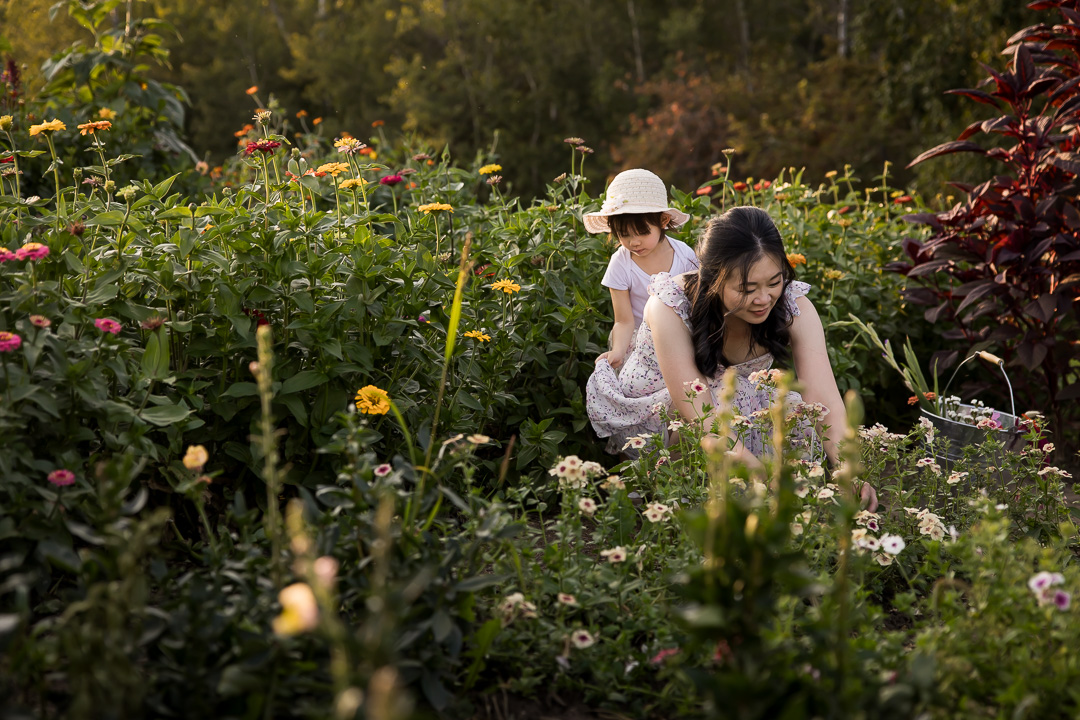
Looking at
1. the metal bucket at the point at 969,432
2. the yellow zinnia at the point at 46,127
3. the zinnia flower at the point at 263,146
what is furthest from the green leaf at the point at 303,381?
the metal bucket at the point at 969,432

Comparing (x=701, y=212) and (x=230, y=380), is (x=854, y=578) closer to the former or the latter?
(x=230, y=380)

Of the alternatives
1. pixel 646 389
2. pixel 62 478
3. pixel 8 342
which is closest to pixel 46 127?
pixel 8 342

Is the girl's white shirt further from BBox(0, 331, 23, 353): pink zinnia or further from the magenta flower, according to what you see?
BBox(0, 331, 23, 353): pink zinnia

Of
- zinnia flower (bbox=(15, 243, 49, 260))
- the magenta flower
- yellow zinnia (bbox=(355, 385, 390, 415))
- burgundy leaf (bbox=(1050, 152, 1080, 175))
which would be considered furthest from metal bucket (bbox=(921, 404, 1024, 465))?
zinnia flower (bbox=(15, 243, 49, 260))

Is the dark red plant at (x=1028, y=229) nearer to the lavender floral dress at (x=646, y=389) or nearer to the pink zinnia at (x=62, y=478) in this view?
the lavender floral dress at (x=646, y=389)

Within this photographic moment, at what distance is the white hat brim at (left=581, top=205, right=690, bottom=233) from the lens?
3199 millimetres

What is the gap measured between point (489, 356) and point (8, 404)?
1.30m

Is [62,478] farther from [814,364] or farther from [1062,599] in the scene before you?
[814,364]

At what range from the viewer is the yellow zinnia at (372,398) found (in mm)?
2004

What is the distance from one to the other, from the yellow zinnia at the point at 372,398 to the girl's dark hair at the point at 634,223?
4.94ft

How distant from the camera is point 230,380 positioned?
2379 millimetres

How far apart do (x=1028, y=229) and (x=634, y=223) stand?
1.53 metres

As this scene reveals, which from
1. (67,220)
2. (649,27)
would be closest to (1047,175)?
(67,220)

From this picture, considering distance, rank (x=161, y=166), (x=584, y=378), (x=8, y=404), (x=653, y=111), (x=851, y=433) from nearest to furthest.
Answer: (x=851, y=433), (x=8, y=404), (x=584, y=378), (x=161, y=166), (x=653, y=111)
